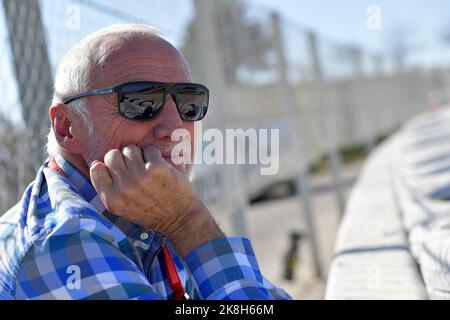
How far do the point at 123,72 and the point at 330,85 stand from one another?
956 centimetres

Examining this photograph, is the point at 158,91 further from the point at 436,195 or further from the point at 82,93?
the point at 436,195

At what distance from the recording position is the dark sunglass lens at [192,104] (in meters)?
1.62

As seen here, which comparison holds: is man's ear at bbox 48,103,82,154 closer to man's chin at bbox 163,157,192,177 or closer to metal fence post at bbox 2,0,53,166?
man's chin at bbox 163,157,192,177

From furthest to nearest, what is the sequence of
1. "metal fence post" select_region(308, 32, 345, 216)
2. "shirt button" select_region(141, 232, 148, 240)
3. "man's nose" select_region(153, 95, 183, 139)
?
1. "metal fence post" select_region(308, 32, 345, 216)
2. "man's nose" select_region(153, 95, 183, 139)
3. "shirt button" select_region(141, 232, 148, 240)

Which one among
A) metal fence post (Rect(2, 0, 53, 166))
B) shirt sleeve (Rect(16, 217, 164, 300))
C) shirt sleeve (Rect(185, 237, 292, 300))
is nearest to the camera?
shirt sleeve (Rect(16, 217, 164, 300))

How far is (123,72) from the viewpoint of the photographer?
1.55 meters

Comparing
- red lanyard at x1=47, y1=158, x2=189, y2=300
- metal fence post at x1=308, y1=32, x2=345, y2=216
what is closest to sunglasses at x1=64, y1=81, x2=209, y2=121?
red lanyard at x1=47, y1=158, x2=189, y2=300

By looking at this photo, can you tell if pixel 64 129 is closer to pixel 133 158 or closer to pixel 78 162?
pixel 78 162

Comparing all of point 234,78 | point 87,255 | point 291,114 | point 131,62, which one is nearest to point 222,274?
point 87,255

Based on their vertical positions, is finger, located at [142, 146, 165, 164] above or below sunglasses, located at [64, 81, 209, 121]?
below

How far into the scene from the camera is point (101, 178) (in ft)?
4.46

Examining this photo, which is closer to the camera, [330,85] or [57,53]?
[57,53]

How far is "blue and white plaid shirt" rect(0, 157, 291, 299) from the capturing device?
1229 mm
